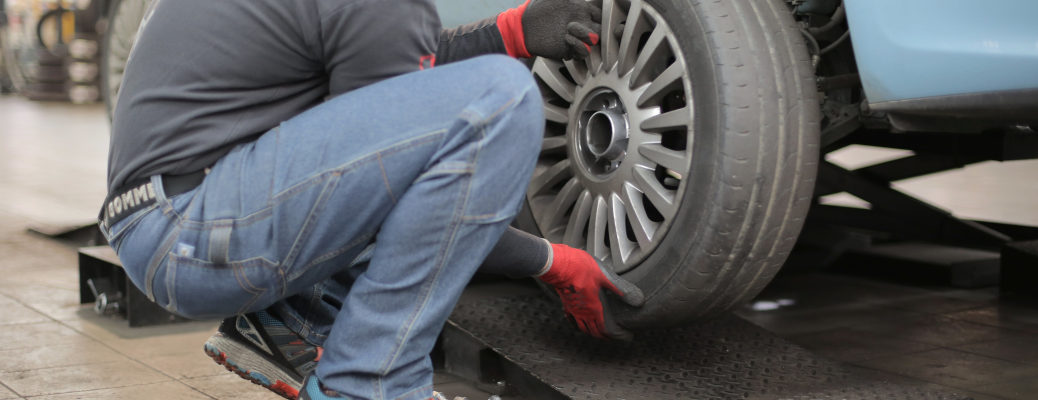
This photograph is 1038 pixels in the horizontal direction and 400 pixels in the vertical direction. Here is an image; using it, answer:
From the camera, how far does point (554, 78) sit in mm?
2330

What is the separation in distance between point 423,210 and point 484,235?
109mm

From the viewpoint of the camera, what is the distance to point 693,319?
2109mm

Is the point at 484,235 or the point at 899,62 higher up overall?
the point at 899,62

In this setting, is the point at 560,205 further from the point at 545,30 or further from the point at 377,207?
the point at 377,207

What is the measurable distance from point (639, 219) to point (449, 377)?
580mm

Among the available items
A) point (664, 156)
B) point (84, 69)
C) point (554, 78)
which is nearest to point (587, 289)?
point (664, 156)

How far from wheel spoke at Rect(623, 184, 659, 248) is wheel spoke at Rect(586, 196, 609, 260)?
0.26ft

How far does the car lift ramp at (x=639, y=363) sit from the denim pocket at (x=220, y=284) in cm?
67

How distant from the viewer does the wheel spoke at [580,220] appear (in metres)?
2.24

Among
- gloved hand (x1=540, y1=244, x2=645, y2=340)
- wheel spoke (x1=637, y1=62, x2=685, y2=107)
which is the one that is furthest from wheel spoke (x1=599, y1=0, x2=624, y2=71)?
gloved hand (x1=540, y1=244, x2=645, y2=340)

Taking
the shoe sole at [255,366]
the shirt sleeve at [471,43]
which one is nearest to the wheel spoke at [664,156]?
the shirt sleeve at [471,43]

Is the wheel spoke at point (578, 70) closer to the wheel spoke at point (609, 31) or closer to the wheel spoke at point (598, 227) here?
the wheel spoke at point (609, 31)

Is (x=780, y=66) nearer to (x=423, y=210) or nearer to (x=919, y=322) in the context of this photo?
(x=423, y=210)

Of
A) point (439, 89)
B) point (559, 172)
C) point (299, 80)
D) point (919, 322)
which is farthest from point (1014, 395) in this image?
point (299, 80)
